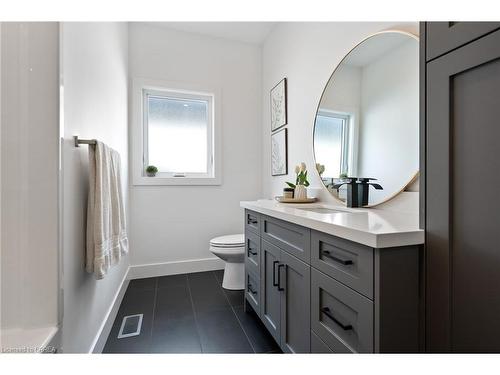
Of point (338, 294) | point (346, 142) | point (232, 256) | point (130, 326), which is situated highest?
point (346, 142)

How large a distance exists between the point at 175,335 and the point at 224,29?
2.85 meters

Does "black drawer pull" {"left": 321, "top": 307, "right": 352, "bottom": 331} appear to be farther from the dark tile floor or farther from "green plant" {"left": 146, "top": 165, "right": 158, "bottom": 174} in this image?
"green plant" {"left": 146, "top": 165, "right": 158, "bottom": 174}

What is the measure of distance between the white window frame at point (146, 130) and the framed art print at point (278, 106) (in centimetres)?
61

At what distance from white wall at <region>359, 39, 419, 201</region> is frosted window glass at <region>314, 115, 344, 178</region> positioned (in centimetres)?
20

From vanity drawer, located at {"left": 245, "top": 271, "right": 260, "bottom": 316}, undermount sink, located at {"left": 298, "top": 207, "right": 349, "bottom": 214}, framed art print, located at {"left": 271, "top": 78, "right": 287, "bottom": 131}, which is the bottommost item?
vanity drawer, located at {"left": 245, "top": 271, "right": 260, "bottom": 316}

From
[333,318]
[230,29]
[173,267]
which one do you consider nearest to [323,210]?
[333,318]

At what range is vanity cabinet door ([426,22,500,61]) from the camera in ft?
2.07

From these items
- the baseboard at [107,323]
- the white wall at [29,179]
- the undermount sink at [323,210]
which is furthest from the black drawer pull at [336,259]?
the baseboard at [107,323]

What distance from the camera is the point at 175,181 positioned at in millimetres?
2619

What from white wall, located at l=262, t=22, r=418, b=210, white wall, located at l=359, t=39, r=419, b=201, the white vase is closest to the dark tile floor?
the white vase

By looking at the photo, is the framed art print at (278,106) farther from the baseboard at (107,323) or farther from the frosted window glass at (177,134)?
the baseboard at (107,323)

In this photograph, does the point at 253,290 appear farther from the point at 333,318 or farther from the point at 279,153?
the point at 279,153

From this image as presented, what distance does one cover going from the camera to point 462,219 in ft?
2.28

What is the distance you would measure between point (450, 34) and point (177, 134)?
8.18 ft
